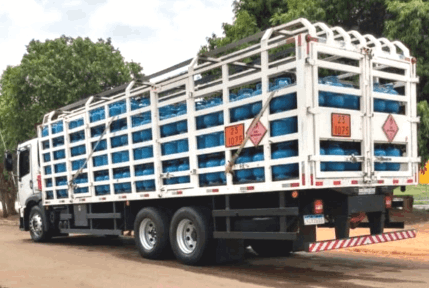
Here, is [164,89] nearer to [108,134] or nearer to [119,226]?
[108,134]

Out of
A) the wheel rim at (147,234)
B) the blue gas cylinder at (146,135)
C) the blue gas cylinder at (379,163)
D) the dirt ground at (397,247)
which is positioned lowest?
the dirt ground at (397,247)

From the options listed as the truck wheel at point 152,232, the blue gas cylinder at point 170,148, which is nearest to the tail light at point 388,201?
the blue gas cylinder at point 170,148

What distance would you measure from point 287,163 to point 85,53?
1714cm

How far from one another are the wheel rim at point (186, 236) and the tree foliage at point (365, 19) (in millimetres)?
9227

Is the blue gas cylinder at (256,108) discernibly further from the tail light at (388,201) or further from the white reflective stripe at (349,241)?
the tail light at (388,201)

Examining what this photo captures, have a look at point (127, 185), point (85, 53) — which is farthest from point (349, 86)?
point (85, 53)

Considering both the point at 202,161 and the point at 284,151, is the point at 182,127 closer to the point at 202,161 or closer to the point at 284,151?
the point at 202,161

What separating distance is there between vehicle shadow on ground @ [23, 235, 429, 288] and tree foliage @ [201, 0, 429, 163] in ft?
25.6

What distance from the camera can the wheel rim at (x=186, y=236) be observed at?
9.49m

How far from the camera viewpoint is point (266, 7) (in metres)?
21.5

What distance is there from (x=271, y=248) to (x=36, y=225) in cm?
660

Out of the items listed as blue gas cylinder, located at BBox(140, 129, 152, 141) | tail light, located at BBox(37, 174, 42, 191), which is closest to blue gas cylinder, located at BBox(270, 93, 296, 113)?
blue gas cylinder, located at BBox(140, 129, 152, 141)

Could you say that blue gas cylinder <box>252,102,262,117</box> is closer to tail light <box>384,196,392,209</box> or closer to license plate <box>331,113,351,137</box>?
license plate <box>331,113,351,137</box>

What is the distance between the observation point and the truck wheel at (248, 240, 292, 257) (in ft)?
34.3
